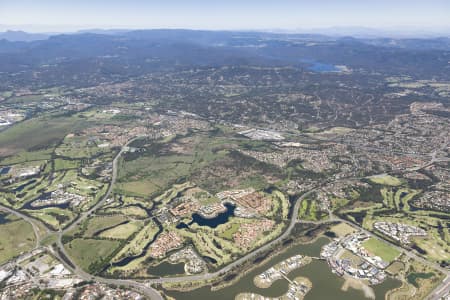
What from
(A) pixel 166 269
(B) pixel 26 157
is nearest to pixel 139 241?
(A) pixel 166 269

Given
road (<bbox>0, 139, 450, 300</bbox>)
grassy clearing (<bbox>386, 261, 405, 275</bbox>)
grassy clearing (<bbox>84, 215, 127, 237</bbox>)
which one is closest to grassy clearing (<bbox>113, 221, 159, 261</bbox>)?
road (<bbox>0, 139, 450, 300</bbox>)

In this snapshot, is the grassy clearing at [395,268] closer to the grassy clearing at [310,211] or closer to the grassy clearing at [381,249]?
the grassy clearing at [381,249]

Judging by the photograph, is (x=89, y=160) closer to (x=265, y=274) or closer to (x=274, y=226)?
(x=274, y=226)

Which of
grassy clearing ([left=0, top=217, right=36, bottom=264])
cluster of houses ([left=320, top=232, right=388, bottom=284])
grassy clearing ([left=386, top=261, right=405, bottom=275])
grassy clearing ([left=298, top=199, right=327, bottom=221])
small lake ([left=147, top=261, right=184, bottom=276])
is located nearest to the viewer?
cluster of houses ([left=320, top=232, right=388, bottom=284])

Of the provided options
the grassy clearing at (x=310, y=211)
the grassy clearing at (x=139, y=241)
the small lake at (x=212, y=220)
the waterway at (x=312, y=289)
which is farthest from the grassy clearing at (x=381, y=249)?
the grassy clearing at (x=139, y=241)

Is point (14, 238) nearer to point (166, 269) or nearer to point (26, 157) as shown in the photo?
point (166, 269)

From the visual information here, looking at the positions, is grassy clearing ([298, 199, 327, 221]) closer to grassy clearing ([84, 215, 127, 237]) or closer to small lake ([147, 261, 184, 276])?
small lake ([147, 261, 184, 276])
